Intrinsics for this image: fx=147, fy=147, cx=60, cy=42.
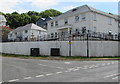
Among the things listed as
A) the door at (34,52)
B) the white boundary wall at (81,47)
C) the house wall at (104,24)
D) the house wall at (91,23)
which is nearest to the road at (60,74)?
the white boundary wall at (81,47)

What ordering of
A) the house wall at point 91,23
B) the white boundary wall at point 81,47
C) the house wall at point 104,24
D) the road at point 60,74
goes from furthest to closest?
the house wall at point 104,24 → the house wall at point 91,23 → the white boundary wall at point 81,47 → the road at point 60,74

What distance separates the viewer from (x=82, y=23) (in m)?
31.5

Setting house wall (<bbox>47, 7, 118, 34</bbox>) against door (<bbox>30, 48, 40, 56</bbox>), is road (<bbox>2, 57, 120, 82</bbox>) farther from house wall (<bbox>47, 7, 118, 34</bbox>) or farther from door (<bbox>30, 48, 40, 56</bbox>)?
house wall (<bbox>47, 7, 118, 34</bbox>)

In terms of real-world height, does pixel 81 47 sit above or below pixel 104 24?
below

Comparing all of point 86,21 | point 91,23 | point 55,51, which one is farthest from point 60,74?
point 86,21

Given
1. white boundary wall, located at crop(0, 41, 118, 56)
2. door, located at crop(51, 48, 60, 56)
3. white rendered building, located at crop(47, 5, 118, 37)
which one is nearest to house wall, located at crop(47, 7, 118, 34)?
white rendered building, located at crop(47, 5, 118, 37)

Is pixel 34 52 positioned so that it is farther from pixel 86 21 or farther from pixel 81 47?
pixel 86 21

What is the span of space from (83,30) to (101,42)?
24.8ft

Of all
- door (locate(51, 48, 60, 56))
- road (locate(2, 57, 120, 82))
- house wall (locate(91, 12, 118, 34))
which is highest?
house wall (locate(91, 12, 118, 34))

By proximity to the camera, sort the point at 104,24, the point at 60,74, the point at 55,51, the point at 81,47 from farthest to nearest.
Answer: the point at 104,24, the point at 55,51, the point at 81,47, the point at 60,74

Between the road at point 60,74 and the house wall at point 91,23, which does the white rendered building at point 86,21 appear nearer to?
the house wall at point 91,23

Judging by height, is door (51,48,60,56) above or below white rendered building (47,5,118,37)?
below

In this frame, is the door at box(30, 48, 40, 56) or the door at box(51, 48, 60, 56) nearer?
the door at box(51, 48, 60, 56)

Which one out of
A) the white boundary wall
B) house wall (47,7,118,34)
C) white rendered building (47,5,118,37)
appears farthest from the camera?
white rendered building (47,5,118,37)
